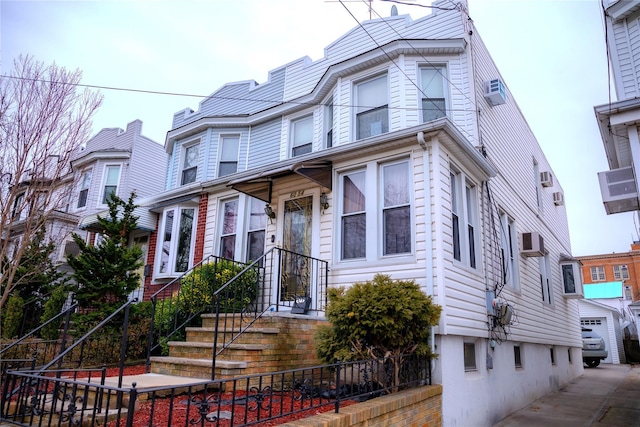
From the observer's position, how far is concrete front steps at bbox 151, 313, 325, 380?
212 inches

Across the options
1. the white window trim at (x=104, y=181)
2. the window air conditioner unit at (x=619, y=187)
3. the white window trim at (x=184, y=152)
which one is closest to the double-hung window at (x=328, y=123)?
the white window trim at (x=184, y=152)

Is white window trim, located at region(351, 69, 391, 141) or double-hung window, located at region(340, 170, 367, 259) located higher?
white window trim, located at region(351, 69, 391, 141)

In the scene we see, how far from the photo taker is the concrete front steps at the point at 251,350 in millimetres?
5393

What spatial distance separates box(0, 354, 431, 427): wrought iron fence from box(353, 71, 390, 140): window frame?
5.10m

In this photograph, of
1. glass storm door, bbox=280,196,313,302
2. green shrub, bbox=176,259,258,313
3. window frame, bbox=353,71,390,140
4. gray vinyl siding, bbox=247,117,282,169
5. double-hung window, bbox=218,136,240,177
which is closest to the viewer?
green shrub, bbox=176,259,258,313

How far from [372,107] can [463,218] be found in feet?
11.4

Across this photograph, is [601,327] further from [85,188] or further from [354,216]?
[85,188]

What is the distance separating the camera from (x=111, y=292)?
30.7 feet

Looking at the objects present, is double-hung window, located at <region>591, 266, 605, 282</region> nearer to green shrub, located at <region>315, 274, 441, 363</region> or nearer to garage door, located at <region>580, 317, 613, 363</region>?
garage door, located at <region>580, 317, 613, 363</region>

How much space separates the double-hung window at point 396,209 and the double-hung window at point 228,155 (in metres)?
6.07

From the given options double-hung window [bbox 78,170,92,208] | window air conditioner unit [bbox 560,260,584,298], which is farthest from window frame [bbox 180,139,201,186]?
window air conditioner unit [bbox 560,260,584,298]

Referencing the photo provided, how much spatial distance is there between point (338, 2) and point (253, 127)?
5569mm

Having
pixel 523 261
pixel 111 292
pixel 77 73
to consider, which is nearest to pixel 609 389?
pixel 523 261

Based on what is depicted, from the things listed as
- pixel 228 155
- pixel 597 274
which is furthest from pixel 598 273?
pixel 228 155
